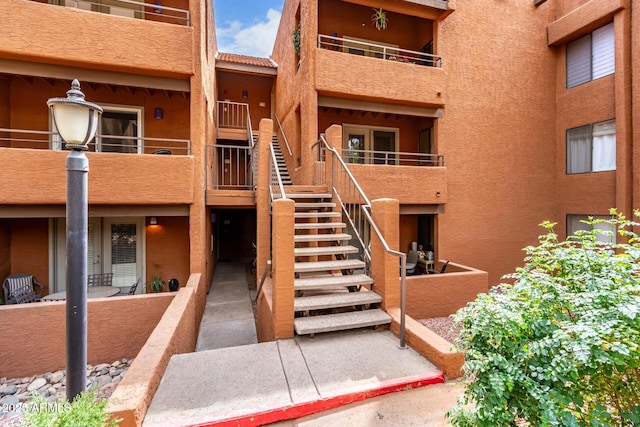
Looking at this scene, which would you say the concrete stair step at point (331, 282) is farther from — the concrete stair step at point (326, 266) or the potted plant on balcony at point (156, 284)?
the potted plant on balcony at point (156, 284)

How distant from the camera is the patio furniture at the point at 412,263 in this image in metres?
9.72

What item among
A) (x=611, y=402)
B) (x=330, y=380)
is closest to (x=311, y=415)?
(x=330, y=380)

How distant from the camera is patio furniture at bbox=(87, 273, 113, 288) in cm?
802

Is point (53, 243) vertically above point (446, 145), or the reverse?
point (446, 145)

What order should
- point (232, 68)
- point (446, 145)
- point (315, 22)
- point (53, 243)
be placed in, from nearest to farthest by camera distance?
point (53, 243), point (315, 22), point (446, 145), point (232, 68)

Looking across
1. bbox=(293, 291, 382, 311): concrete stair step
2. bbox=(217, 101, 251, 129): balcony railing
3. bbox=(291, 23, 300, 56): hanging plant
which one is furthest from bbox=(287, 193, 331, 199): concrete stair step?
bbox=(217, 101, 251, 129): balcony railing

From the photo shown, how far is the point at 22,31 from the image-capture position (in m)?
6.21

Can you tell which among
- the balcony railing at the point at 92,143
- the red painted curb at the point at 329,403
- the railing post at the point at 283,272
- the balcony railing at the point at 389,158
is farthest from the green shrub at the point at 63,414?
the balcony railing at the point at 389,158

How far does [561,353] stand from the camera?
210cm

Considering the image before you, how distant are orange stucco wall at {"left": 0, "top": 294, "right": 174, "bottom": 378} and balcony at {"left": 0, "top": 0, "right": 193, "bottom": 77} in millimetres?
5424

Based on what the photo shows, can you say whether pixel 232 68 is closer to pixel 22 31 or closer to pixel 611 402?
pixel 22 31

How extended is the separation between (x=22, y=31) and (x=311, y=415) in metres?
9.38

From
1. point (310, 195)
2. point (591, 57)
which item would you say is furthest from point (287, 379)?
point (591, 57)

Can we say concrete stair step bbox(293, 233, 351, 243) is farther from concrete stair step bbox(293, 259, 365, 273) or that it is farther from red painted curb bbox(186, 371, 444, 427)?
red painted curb bbox(186, 371, 444, 427)
